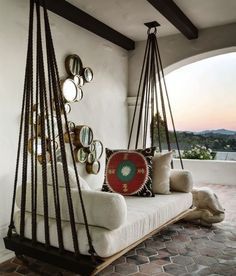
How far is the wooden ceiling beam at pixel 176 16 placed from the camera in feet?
11.0

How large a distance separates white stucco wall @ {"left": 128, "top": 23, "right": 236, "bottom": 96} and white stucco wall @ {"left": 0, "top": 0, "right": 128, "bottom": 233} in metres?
0.17

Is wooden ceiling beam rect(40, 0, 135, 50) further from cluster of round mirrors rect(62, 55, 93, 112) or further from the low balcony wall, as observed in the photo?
the low balcony wall

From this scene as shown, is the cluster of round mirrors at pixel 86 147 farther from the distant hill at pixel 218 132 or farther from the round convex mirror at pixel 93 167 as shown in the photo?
the distant hill at pixel 218 132

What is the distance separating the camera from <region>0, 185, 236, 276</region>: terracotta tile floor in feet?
8.35

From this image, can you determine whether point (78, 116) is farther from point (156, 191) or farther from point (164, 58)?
point (164, 58)

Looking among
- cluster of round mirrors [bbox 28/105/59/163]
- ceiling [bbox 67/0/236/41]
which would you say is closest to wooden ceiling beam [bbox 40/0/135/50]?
ceiling [bbox 67/0/236/41]

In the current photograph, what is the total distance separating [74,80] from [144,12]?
124 centimetres

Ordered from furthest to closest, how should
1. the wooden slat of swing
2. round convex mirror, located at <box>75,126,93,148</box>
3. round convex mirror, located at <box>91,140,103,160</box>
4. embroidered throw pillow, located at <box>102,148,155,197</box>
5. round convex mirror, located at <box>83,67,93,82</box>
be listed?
round convex mirror, located at <box>91,140,103,160</box>
round convex mirror, located at <box>83,67,93,82</box>
round convex mirror, located at <box>75,126,93,148</box>
embroidered throw pillow, located at <box>102,148,155,197</box>
the wooden slat of swing

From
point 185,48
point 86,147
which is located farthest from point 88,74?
point 185,48

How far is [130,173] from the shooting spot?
3295 millimetres

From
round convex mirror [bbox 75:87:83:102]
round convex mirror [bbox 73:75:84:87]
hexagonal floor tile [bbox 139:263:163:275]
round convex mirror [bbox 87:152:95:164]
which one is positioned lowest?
hexagonal floor tile [bbox 139:263:163:275]

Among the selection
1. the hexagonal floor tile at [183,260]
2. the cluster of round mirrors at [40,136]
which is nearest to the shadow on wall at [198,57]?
the cluster of round mirrors at [40,136]

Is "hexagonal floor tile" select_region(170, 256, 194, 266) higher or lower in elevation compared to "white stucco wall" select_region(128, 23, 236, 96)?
lower

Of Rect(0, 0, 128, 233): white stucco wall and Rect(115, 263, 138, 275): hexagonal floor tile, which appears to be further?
Rect(0, 0, 128, 233): white stucco wall
